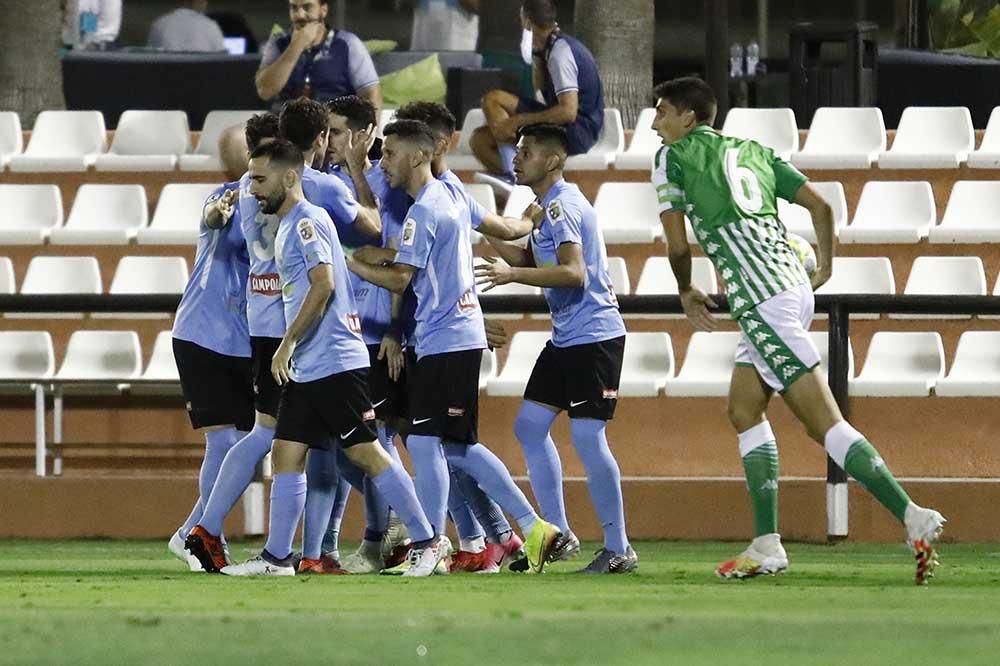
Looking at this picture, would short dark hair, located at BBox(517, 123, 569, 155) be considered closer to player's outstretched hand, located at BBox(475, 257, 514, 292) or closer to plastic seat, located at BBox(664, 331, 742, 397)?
player's outstretched hand, located at BBox(475, 257, 514, 292)

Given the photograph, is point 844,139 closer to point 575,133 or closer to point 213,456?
point 575,133

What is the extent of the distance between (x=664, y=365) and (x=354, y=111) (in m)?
3.81

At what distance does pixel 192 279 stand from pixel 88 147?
266 inches

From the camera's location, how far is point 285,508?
28.4ft

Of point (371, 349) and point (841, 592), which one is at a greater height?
point (371, 349)

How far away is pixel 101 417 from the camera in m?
13.1

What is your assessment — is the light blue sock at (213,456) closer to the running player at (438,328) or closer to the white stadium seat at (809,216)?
the running player at (438,328)

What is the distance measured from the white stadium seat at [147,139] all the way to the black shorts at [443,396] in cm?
713

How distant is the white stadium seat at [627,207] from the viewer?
14.0 meters

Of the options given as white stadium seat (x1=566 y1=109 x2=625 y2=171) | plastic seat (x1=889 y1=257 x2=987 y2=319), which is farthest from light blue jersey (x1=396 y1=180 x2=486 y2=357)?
white stadium seat (x1=566 y1=109 x2=625 y2=171)

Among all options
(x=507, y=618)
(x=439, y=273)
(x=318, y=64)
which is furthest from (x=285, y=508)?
(x=318, y=64)

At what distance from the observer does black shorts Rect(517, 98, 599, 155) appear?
14.1 m

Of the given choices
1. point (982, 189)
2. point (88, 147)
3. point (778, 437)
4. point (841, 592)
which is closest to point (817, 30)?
point (982, 189)

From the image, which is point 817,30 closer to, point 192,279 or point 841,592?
point 192,279
